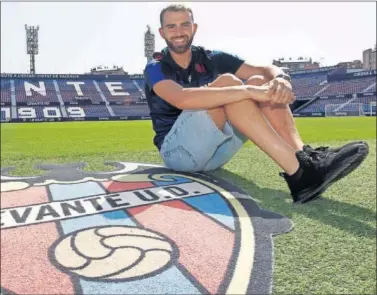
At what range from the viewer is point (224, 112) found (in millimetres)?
875

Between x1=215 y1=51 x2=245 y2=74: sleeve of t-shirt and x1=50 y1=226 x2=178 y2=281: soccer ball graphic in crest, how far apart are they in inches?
24.3

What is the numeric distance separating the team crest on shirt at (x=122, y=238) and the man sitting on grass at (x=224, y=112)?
5.5 inches

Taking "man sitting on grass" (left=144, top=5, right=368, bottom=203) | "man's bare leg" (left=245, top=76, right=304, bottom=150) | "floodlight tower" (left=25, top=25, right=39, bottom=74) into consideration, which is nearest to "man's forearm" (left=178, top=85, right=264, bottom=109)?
"man sitting on grass" (left=144, top=5, right=368, bottom=203)

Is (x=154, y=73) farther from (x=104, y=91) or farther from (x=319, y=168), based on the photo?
(x=104, y=91)

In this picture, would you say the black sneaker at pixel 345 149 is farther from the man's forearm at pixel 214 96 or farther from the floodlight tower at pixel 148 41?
the floodlight tower at pixel 148 41

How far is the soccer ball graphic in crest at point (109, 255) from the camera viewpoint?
45 centimetres

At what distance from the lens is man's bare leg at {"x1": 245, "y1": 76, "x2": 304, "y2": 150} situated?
84 centimetres

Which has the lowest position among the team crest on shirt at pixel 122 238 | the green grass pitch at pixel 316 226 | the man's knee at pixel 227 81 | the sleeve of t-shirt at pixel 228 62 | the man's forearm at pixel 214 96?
the green grass pitch at pixel 316 226

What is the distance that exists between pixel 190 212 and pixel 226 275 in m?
0.17

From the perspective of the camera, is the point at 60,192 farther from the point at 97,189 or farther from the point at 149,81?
the point at 149,81

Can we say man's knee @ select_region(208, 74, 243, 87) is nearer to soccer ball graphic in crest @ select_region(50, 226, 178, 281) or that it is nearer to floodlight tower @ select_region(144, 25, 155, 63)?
floodlight tower @ select_region(144, 25, 155, 63)

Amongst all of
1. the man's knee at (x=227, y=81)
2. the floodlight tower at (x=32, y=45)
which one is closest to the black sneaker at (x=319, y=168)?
the man's knee at (x=227, y=81)

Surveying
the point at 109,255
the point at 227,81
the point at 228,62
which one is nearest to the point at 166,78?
the point at 227,81

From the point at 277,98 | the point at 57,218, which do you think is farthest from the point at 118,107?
the point at 57,218
